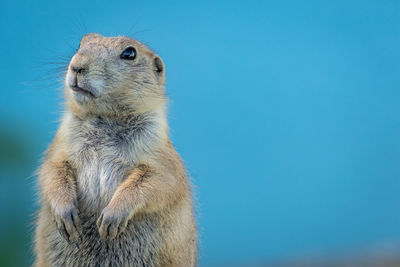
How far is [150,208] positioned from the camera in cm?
359

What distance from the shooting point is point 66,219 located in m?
3.49

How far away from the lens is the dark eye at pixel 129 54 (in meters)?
3.77

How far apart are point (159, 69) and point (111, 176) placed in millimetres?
841

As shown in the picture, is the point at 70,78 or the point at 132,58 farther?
the point at 132,58

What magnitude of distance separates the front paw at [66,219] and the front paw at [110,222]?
157 mm

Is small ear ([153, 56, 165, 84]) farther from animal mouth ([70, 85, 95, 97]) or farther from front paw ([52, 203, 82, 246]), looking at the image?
front paw ([52, 203, 82, 246])

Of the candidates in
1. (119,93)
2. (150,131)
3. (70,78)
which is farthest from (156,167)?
(70,78)

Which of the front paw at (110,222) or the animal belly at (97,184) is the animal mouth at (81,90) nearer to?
the animal belly at (97,184)

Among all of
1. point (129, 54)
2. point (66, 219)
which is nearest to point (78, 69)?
point (129, 54)

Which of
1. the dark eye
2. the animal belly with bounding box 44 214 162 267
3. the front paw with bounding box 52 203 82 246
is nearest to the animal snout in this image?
the dark eye

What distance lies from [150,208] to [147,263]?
1.15ft

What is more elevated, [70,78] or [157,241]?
[70,78]

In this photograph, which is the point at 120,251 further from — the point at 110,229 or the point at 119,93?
the point at 119,93

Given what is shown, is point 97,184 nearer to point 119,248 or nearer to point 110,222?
point 110,222
